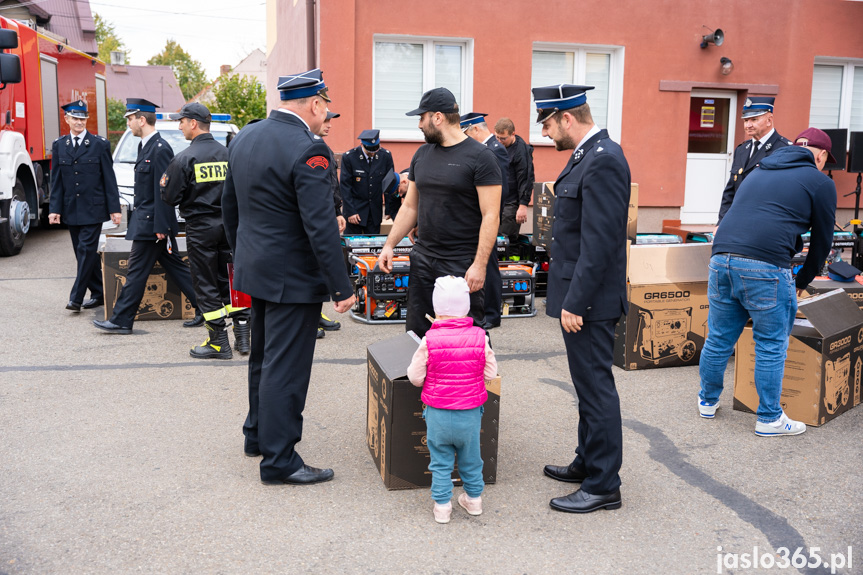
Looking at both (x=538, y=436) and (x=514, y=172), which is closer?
(x=538, y=436)

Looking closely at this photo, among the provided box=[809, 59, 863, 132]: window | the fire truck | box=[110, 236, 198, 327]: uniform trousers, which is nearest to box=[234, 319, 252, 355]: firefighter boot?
box=[110, 236, 198, 327]: uniform trousers

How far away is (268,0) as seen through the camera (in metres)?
25.5

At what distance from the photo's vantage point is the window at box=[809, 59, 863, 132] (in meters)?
13.3

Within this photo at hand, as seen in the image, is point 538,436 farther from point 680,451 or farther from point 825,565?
point 825,565

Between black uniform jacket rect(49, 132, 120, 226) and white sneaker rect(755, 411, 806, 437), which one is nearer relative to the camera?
white sneaker rect(755, 411, 806, 437)

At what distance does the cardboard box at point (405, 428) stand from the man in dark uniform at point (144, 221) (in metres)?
3.68

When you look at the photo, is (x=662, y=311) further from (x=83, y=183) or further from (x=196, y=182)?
(x=83, y=183)

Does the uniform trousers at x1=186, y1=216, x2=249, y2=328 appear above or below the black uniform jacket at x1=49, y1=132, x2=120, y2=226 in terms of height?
below

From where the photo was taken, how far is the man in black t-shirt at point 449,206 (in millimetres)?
4445

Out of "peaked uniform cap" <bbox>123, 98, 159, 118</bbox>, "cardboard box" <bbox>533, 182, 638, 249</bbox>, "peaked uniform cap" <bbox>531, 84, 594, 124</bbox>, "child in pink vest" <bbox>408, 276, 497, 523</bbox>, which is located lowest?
"child in pink vest" <bbox>408, 276, 497, 523</bbox>

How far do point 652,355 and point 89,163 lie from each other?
20.1ft

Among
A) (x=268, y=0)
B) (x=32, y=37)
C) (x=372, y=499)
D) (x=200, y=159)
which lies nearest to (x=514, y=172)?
(x=200, y=159)

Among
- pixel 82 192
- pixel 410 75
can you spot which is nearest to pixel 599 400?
pixel 82 192

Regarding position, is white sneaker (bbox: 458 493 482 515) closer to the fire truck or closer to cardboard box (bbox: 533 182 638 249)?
cardboard box (bbox: 533 182 638 249)
